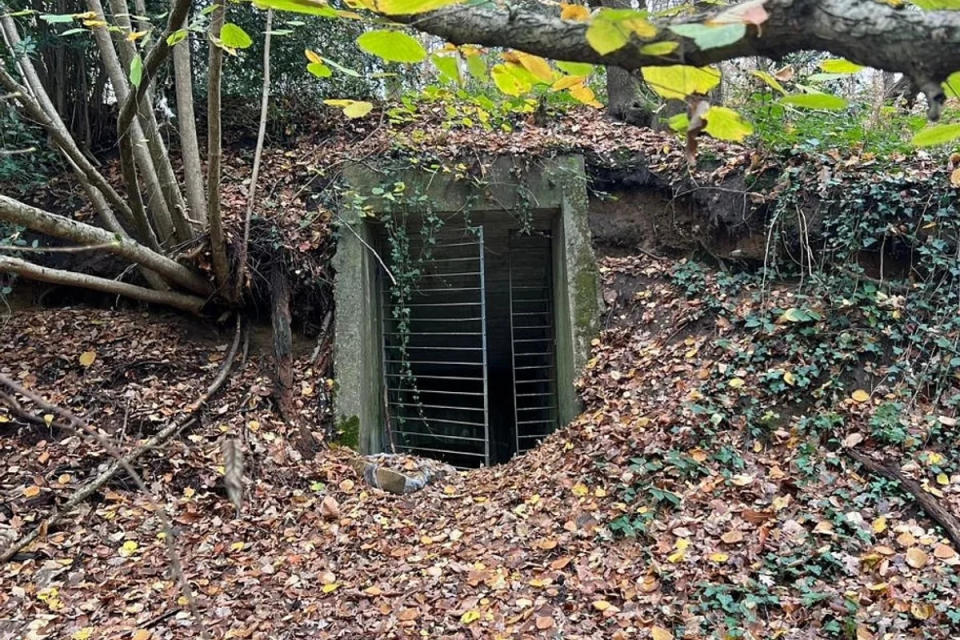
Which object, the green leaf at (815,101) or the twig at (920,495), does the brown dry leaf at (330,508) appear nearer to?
the twig at (920,495)

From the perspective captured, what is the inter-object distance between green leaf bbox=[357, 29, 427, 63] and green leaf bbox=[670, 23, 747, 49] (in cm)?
42

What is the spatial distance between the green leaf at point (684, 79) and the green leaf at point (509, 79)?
30 centimetres

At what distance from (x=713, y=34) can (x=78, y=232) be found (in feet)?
9.66

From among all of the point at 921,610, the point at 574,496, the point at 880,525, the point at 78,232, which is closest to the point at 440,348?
the point at 574,496

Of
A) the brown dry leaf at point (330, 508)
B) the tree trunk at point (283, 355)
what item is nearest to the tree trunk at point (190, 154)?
the tree trunk at point (283, 355)

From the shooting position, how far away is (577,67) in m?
1.07

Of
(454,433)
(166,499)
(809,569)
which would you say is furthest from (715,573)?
(454,433)

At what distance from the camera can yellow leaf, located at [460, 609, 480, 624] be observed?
278 centimetres

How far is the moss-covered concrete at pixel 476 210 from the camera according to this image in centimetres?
482

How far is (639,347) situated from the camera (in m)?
4.49

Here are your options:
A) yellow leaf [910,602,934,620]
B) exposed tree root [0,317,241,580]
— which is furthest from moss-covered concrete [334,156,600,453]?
yellow leaf [910,602,934,620]

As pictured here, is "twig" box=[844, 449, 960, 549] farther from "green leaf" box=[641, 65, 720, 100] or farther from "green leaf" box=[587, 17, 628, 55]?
"green leaf" box=[587, 17, 628, 55]

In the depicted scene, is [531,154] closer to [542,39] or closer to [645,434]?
[645,434]

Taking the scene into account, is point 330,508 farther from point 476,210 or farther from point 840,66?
point 840,66
